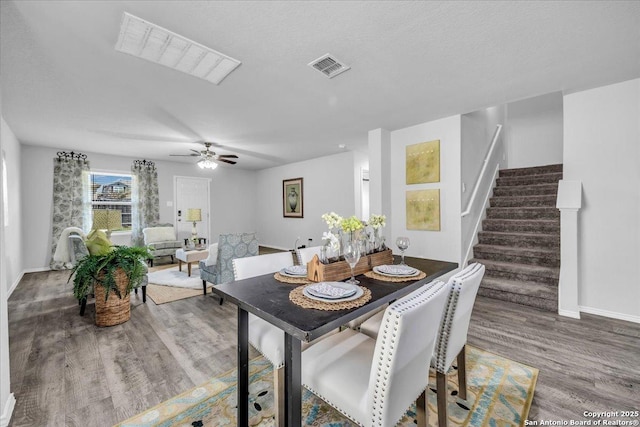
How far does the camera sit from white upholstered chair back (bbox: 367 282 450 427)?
91cm

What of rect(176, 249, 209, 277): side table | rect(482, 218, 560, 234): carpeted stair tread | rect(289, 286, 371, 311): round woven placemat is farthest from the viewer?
rect(176, 249, 209, 277): side table

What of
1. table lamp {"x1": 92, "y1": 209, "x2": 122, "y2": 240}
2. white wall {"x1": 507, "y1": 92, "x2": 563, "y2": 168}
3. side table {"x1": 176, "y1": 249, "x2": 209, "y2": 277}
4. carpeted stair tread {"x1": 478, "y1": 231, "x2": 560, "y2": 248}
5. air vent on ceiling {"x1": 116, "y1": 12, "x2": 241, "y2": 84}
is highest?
white wall {"x1": 507, "y1": 92, "x2": 563, "y2": 168}

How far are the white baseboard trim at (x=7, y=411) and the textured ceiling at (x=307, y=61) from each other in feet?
7.58

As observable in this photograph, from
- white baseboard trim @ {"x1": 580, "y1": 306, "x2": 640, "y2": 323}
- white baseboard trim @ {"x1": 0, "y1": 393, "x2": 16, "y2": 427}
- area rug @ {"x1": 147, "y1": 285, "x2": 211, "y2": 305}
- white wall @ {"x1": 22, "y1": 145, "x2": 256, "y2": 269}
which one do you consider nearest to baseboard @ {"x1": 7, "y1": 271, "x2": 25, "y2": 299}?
white wall @ {"x1": 22, "y1": 145, "x2": 256, "y2": 269}

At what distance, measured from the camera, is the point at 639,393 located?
67.6 inches

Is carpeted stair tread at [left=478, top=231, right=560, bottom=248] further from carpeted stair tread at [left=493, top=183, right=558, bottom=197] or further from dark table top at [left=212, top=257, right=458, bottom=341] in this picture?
dark table top at [left=212, top=257, right=458, bottom=341]

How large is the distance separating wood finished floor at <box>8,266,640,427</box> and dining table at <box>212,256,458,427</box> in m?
0.85

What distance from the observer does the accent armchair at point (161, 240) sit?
5.75m

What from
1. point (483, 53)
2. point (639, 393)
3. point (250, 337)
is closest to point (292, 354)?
point (250, 337)

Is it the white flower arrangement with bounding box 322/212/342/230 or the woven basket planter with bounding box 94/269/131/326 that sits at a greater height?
the white flower arrangement with bounding box 322/212/342/230

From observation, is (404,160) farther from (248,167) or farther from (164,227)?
(164,227)

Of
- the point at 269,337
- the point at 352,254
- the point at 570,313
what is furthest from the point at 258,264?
the point at 570,313

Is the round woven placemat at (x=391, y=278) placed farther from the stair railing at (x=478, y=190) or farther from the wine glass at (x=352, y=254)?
the stair railing at (x=478, y=190)

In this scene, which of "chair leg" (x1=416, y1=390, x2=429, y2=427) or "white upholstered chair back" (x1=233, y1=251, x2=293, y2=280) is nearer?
"chair leg" (x1=416, y1=390, x2=429, y2=427)
